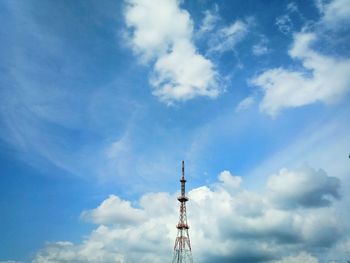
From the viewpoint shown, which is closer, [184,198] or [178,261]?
[178,261]

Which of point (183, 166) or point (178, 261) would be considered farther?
point (183, 166)

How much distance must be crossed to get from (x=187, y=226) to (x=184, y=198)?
393 inches

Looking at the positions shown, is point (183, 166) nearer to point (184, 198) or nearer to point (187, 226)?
point (184, 198)

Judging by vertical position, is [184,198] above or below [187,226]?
above

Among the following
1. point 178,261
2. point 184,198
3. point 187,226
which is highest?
point 184,198

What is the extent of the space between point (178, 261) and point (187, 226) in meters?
11.9

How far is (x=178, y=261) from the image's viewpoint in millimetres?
99062

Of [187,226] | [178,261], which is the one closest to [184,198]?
[187,226]

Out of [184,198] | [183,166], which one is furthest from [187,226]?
[183,166]

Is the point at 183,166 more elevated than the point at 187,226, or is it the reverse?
the point at 183,166

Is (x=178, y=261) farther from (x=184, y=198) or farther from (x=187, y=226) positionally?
(x=184, y=198)

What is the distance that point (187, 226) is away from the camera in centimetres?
10531

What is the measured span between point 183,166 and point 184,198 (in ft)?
39.3

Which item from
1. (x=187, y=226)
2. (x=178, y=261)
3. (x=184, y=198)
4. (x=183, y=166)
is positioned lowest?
(x=178, y=261)
